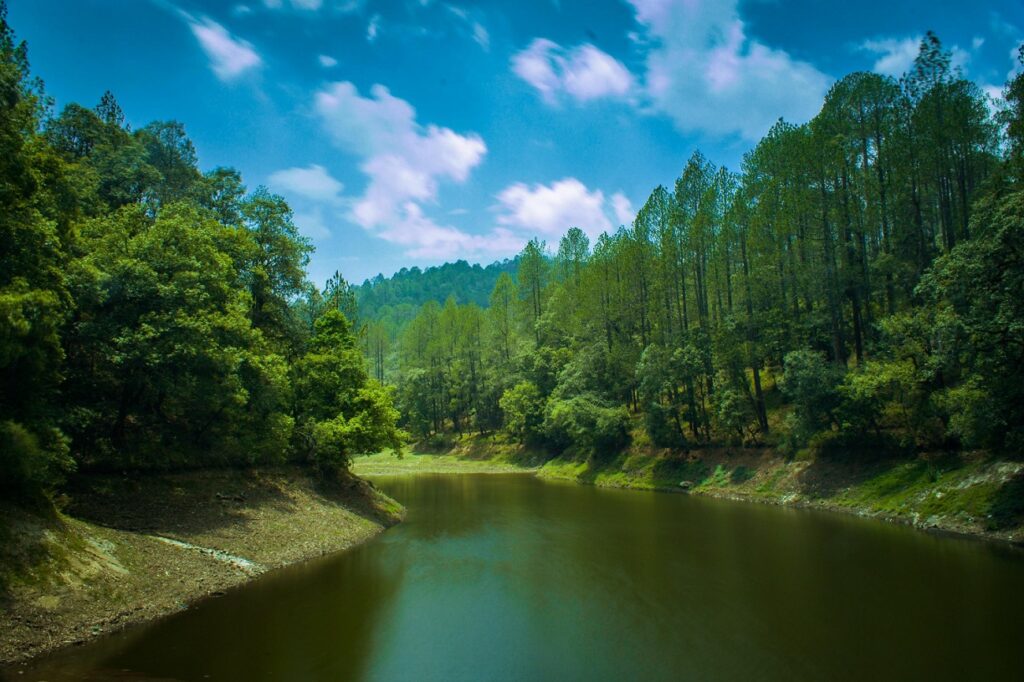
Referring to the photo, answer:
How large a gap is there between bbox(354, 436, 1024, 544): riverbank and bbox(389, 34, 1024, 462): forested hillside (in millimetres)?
1494

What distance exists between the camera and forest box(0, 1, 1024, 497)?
1931 cm

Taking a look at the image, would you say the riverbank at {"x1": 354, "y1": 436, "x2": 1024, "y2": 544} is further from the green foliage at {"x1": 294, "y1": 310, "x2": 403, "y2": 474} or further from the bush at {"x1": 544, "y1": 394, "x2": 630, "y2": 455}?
the green foliage at {"x1": 294, "y1": 310, "x2": 403, "y2": 474}

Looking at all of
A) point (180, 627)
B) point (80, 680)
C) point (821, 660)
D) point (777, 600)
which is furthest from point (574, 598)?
point (80, 680)

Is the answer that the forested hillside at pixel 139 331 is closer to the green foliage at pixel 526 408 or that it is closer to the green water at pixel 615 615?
the green water at pixel 615 615

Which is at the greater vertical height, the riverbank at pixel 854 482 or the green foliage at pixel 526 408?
the green foliage at pixel 526 408

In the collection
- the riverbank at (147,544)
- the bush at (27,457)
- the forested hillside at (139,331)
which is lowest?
the riverbank at (147,544)

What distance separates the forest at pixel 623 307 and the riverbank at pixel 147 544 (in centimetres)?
141

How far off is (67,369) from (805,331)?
4417 cm

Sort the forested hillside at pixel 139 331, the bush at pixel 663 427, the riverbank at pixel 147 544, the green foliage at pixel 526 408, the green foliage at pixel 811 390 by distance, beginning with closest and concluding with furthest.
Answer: the riverbank at pixel 147 544 < the forested hillside at pixel 139 331 < the green foliage at pixel 811 390 < the bush at pixel 663 427 < the green foliage at pixel 526 408

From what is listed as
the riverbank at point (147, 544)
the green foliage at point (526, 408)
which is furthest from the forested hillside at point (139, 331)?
the green foliage at point (526, 408)

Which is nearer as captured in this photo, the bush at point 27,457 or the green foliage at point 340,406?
the bush at point 27,457

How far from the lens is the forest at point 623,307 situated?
19.3 meters

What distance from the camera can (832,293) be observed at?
39.6 metres

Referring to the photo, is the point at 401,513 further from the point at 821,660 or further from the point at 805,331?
the point at 805,331
